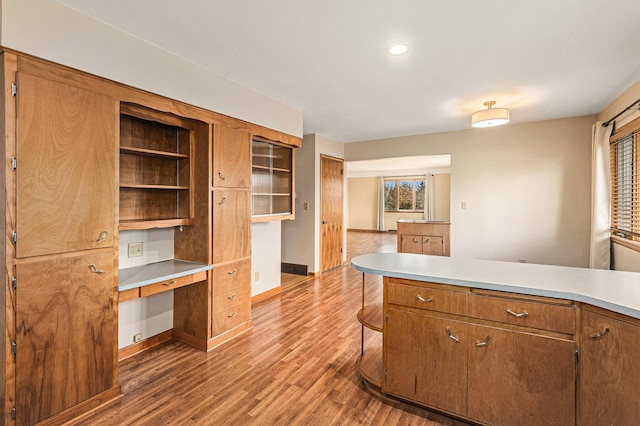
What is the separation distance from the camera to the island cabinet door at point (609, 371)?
4.50ft

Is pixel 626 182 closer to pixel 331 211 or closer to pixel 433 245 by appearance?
pixel 433 245

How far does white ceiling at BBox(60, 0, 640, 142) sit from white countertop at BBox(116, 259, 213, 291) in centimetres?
181

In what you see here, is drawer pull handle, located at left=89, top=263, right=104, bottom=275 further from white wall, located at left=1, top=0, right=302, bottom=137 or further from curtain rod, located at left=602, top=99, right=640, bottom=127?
curtain rod, located at left=602, top=99, right=640, bottom=127

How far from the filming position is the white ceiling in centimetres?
194

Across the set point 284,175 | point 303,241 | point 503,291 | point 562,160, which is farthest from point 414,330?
point 562,160

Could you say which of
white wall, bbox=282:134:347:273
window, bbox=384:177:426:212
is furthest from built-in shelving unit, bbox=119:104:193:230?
window, bbox=384:177:426:212

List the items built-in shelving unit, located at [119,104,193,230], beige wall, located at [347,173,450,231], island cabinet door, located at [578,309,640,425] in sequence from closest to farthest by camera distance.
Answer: island cabinet door, located at [578,309,640,425] < built-in shelving unit, located at [119,104,193,230] < beige wall, located at [347,173,450,231]

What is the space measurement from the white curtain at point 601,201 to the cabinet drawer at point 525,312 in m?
3.23

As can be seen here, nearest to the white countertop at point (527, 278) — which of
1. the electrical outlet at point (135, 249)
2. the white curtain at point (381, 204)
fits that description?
the electrical outlet at point (135, 249)

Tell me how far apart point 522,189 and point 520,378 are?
13.3ft

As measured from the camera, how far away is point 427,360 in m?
1.89

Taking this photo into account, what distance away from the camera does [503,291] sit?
1.68 meters

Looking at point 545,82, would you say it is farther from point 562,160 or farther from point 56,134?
point 56,134

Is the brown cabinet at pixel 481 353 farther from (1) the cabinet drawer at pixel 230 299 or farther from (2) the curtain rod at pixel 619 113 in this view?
(2) the curtain rod at pixel 619 113
